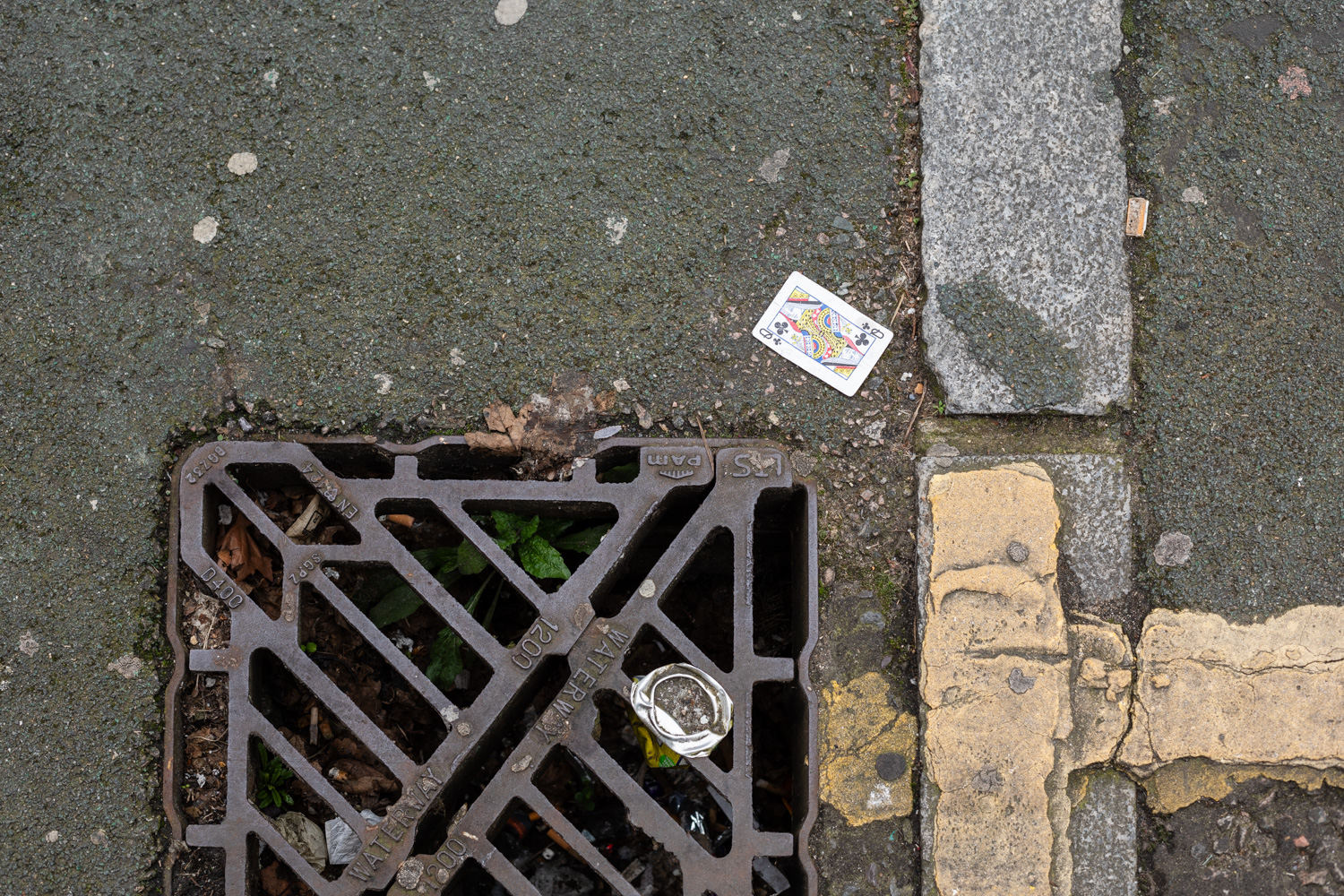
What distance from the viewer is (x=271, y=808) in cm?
239

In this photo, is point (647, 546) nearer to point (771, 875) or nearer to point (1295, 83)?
point (771, 875)

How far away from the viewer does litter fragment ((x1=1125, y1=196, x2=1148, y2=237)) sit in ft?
8.05

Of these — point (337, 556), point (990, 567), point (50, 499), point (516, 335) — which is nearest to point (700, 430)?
point (516, 335)

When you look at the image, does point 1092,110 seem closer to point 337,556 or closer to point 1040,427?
point 1040,427

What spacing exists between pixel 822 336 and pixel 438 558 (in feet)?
4.40

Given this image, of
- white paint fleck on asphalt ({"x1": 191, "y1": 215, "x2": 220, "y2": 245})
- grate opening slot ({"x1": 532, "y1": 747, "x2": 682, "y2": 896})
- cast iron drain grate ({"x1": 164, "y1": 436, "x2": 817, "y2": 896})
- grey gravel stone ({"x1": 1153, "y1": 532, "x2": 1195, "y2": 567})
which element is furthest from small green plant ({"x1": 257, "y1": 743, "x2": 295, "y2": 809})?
grey gravel stone ({"x1": 1153, "y1": 532, "x2": 1195, "y2": 567})

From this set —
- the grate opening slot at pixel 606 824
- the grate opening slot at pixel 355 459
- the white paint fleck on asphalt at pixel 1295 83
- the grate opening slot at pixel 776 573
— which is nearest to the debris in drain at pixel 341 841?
the grate opening slot at pixel 606 824

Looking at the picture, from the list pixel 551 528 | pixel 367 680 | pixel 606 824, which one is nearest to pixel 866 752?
pixel 606 824

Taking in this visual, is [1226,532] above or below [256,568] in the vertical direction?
Answer: below

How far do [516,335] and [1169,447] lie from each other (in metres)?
1.97

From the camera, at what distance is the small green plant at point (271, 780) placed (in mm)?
2371

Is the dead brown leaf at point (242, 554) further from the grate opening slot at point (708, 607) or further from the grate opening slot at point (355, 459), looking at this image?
the grate opening slot at point (708, 607)

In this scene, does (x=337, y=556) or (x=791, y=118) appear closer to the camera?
(x=337, y=556)

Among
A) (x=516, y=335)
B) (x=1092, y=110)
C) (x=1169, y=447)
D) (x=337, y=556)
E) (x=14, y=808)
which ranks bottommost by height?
(x=14, y=808)
